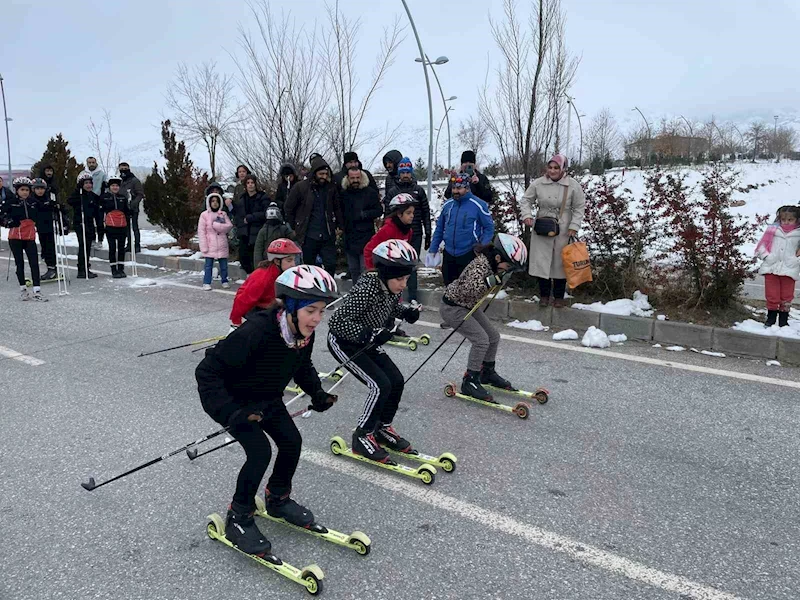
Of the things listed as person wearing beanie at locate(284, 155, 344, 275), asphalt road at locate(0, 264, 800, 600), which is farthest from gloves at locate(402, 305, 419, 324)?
person wearing beanie at locate(284, 155, 344, 275)

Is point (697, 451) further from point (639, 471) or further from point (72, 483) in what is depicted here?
point (72, 483)

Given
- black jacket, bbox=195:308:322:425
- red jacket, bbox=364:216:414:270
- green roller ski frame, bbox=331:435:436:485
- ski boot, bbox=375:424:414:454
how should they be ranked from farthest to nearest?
red jacket, bbox=364:216:414:270
ski boot, bbox=375:424:414:454
green roller ski frame, bbox=331:435:436:485
black jacket, bbox=195:308:322:425

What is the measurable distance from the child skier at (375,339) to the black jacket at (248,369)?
1125mm

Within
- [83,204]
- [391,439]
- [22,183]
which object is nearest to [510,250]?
[391,439]

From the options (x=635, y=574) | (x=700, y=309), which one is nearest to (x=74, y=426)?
(x=635, y=574)

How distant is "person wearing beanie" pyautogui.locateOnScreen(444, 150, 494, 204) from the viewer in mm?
8586

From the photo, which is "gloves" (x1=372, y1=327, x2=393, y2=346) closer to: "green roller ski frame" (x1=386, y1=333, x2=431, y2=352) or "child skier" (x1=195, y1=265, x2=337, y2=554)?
"child skier" (x1=195, y1=265, x2=337, y2=554)

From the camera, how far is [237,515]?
337 centimetres

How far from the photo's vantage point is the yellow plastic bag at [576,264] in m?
8.03

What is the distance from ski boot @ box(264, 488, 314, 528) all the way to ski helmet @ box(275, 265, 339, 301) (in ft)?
4.00

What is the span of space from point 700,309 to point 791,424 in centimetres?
310

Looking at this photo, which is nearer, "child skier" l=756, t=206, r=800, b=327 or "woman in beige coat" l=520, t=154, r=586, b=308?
"child skier" l=756, t=206, r=800, b=327

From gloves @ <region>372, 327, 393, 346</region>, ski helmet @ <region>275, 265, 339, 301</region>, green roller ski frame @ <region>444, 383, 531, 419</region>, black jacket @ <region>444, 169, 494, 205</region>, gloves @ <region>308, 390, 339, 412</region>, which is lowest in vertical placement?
green roller ski frame @ <region>444, 383, 531, 419</region>

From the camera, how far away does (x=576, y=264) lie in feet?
26.4
